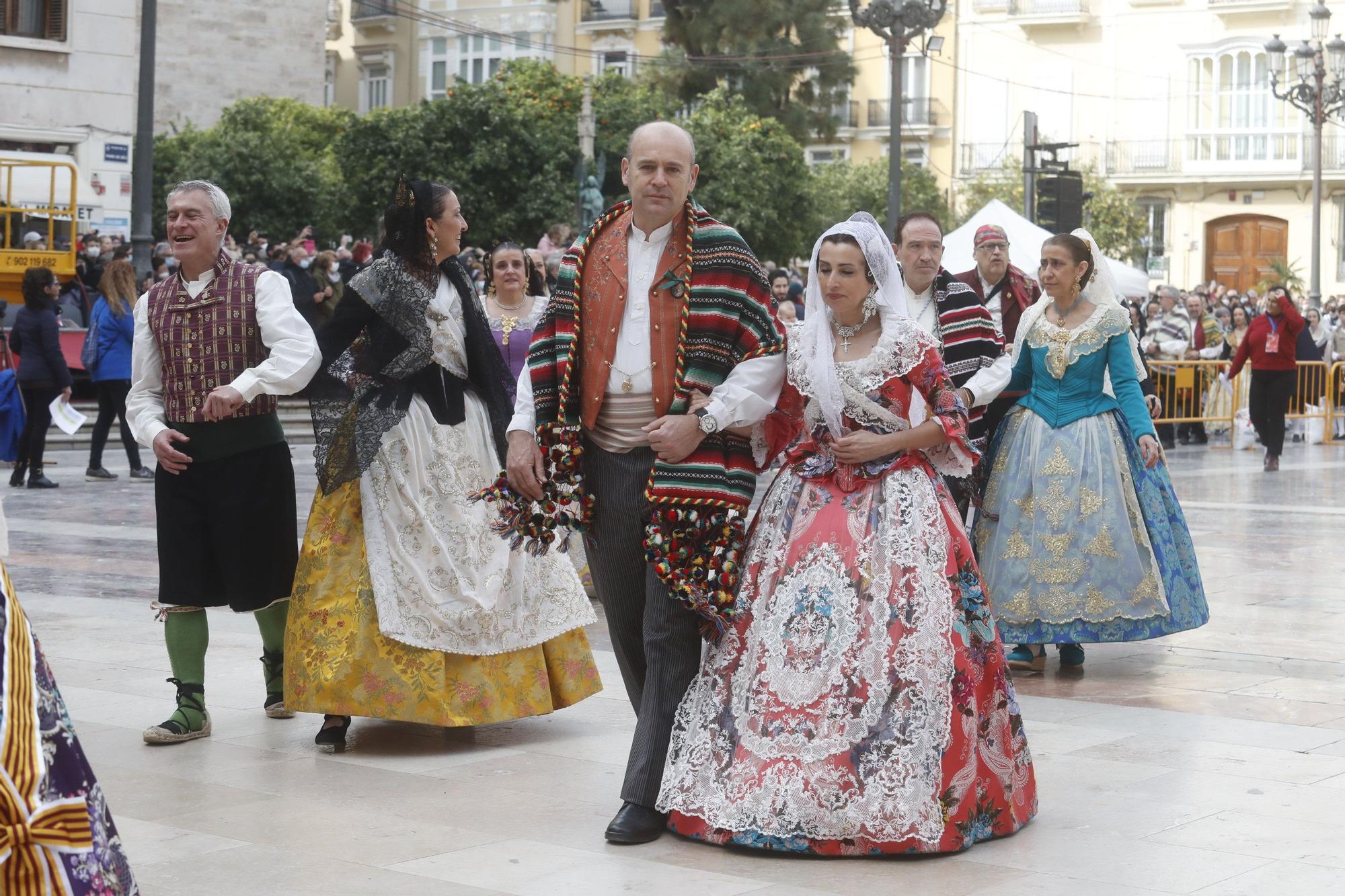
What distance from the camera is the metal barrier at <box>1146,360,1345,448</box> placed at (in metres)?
20.9

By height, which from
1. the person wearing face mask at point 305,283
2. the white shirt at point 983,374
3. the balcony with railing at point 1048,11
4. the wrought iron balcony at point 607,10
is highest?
the wrought iron balcony at point 607,10

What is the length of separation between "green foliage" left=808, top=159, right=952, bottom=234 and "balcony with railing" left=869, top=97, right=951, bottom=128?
347cm

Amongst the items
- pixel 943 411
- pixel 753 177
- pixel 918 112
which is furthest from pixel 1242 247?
pixel 943 411

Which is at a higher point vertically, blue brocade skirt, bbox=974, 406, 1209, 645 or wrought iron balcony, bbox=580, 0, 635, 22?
wrought iron balcony, bbox=580, 0, 635, 22

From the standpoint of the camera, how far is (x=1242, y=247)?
43.2 meters

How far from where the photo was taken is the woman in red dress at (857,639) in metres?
4.58

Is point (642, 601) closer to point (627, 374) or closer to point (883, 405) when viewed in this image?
point (627, 374)

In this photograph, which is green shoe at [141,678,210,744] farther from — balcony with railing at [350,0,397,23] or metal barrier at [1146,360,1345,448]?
balcony with railing at [350,0,397,23]

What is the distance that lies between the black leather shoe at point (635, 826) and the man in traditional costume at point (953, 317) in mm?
2383

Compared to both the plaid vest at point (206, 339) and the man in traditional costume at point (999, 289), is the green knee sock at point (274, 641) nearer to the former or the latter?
the plaid vest at point (206, 339)

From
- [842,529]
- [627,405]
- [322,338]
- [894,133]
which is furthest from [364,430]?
[894,133]

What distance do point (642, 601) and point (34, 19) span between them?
23.3 metres

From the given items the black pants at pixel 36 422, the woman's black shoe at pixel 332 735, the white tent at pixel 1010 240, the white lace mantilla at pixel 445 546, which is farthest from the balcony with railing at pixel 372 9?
the woman's black shoe at pixel 332 735

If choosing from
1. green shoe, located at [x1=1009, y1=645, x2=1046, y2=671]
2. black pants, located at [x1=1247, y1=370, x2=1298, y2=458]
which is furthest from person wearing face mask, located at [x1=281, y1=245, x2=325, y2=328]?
green shoe, located at [x1=1009, y1=645, x2=1046, y2=671]
